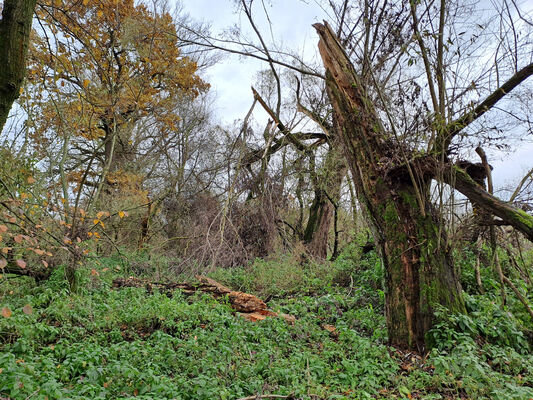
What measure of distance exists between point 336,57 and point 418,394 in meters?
4.73

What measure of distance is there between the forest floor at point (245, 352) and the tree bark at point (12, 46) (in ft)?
4.87

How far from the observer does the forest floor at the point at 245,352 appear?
3.13 metres

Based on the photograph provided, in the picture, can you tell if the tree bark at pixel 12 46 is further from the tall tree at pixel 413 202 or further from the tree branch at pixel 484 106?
the tree branch at pixel 484 106

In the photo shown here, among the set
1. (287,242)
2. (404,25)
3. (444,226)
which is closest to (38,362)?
(444,226)

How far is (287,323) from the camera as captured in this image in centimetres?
532

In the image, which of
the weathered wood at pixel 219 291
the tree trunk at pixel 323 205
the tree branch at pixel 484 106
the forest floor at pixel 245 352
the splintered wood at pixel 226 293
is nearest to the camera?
the forest floor at pixel 245 352

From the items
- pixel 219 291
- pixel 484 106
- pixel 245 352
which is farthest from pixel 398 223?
pixel 219 291

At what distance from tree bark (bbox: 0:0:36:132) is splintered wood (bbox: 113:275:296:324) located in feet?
14.3

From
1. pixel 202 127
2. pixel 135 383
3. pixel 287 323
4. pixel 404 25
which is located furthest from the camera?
pixel 202 127

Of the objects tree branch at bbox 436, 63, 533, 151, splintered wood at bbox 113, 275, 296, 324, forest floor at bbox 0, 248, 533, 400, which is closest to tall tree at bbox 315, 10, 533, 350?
tree branch at bbox 436, 63, 533, 151

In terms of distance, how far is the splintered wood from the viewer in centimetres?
582

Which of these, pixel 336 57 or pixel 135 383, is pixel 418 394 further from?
pixel 336 57

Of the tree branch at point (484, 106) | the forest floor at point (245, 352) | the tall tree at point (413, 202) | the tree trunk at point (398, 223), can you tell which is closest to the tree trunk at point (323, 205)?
the forest floor at point (245, 352)

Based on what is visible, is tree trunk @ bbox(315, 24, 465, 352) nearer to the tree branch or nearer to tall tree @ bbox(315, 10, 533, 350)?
tall tree @ bbox(315, 10, 533, 350)
